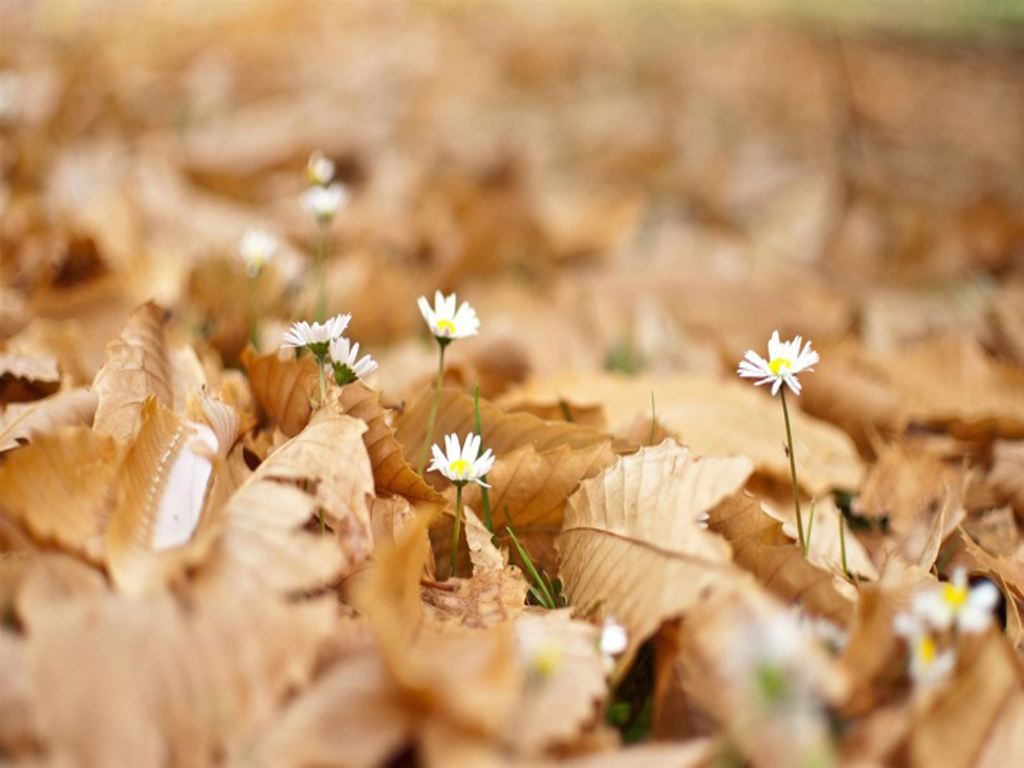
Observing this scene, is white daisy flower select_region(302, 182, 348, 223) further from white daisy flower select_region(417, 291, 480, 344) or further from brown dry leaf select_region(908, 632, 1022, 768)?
brown dry leaf select_region(908, 632, 1022, 768)

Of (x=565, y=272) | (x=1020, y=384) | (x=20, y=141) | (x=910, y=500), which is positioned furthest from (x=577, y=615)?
(x=20, y=141)

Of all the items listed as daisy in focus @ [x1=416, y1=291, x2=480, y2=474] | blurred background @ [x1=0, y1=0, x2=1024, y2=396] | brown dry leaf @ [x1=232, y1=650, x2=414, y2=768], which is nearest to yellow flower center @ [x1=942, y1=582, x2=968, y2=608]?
brown dry leaf @ [x1=232, y1=650, x2=414, y2=768]

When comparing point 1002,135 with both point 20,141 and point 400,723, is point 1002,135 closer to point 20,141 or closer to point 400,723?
point 20,141

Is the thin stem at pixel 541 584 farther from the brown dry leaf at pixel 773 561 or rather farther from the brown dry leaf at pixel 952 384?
the brown dry leaf at pixel 952 384

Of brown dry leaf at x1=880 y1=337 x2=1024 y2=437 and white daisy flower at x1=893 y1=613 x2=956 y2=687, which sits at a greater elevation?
white daisy flower at x1=893 y1=613 x2=956 y2=687

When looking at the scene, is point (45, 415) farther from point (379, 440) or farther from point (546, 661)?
point (546, 661)

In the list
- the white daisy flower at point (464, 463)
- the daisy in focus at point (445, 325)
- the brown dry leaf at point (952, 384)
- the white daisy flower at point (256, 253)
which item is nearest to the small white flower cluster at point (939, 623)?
the white daisy flower at point (464, 463)
